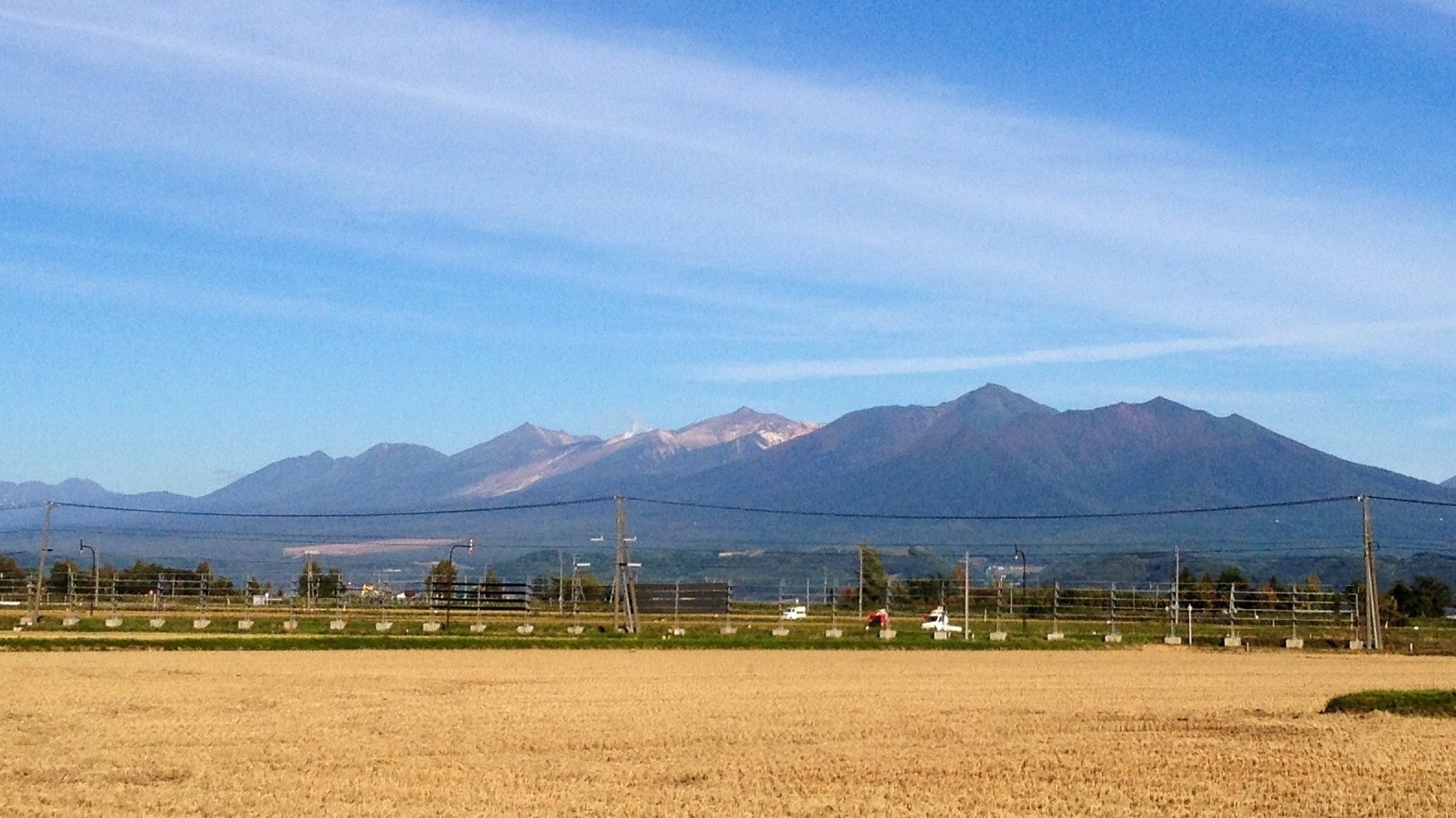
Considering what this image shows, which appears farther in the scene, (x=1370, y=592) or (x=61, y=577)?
(x=61, y=577)

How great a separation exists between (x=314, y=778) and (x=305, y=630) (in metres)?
39.8

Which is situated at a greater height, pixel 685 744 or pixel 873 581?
pixel 873 581

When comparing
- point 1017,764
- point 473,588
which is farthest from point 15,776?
point 473,588

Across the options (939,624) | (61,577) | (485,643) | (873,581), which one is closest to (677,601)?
(939,624)

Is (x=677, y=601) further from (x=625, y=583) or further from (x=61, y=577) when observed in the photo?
(x=61, y=577)

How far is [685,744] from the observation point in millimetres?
21422

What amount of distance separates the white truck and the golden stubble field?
29.5 meters

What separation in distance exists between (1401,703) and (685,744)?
12999mm

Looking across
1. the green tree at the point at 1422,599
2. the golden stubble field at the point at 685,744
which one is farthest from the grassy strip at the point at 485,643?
the green tree at the point at 1422,599

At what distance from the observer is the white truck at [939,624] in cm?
6550

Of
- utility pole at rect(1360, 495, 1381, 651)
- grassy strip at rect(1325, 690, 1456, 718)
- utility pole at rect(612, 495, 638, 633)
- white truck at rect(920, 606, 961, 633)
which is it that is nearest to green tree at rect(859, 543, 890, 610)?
white truck at rect(920, 606, 961, 633)

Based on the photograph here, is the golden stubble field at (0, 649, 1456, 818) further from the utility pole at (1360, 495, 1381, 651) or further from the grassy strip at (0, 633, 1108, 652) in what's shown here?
the utility pole at (1360, 495, 1381, 651)

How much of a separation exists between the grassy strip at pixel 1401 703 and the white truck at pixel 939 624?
36.4 metres

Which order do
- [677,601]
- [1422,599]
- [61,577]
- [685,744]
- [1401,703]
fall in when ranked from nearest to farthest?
[685,744]
[1401,703]
[677,601]
[61,577]
[1422,599]
